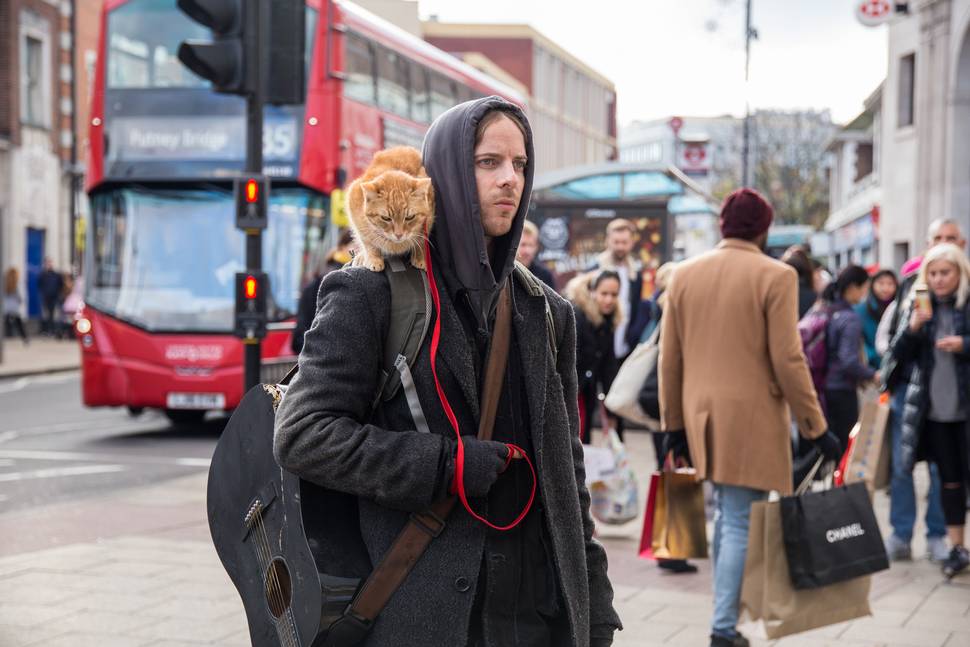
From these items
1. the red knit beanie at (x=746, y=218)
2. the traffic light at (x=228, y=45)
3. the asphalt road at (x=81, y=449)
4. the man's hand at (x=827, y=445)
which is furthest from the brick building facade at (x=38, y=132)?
the man's hand at (x=827, y=445)

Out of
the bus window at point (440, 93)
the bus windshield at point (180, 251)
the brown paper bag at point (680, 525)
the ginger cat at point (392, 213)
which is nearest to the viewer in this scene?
the ginger cat at point (392, 213)

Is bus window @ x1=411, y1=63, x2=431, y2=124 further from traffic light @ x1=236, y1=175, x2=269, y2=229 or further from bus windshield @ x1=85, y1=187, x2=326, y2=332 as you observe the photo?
traffic light @ x1=236, y1=175, x2=269, y2=229

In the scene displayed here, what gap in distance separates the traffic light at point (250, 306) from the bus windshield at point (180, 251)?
6.62 meters

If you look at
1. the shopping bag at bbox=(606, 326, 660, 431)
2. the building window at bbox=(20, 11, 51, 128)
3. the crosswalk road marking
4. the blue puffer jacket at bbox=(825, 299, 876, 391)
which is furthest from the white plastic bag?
the building window at bbox=(20, 11, 51, 128)

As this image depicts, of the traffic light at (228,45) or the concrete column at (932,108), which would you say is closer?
the traffic light at (228,45)

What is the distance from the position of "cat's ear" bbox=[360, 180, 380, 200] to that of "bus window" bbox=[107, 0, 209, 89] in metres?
11.6

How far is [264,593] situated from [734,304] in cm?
335

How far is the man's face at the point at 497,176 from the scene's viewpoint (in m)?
2.60

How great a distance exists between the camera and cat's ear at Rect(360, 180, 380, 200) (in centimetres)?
260

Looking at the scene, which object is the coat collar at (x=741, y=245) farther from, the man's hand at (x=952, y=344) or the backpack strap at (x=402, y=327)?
the backpack strap at (x=402, y=327)

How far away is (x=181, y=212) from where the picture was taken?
1386 cm

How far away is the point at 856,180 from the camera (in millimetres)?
54000

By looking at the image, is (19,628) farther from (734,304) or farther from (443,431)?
(443,431)

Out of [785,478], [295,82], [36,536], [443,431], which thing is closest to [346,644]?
[443,431]
